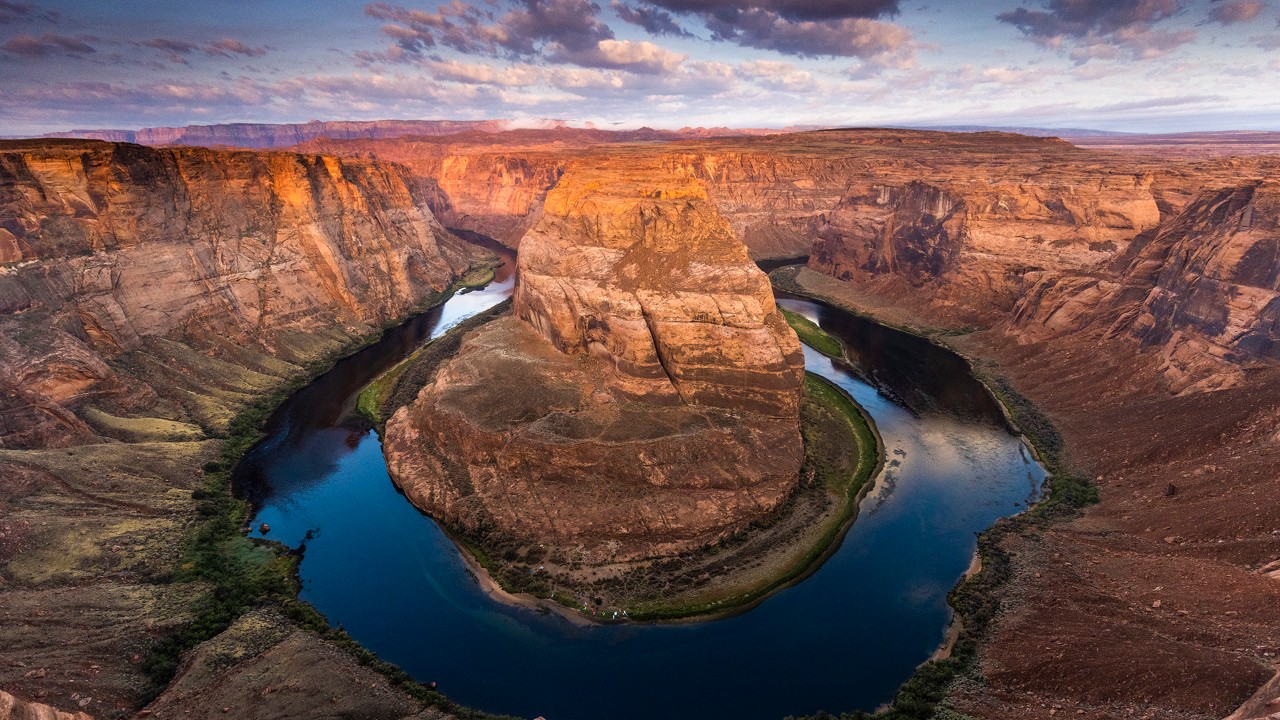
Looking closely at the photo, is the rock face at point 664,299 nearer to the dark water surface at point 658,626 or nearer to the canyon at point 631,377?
the canyon at point 631,377

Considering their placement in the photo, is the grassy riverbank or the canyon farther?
the grassy riverbank

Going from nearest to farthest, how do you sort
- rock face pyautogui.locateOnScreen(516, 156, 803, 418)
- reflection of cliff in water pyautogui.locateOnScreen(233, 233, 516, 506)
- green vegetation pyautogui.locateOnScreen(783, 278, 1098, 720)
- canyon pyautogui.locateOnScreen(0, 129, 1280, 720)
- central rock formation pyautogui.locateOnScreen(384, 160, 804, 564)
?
green vegetation pyautogui.locateOnScreen(783, 278, 1098, 720), canyon pyautogui.locateOnScreen(0, 129, 1280, 720), central rock formation pyautogui.locateOnScreen(384, 160, 804, 564), rock face pyautogui.locateOnScreen(516, 156, 803, 418), reflection of cliff in water pyautogui.locateOnScreen(233, 233, 516, 506)

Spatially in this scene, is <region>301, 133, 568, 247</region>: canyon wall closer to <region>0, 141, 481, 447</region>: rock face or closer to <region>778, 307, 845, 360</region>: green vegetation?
<region>0, 141, 481, 447</region>: rock face

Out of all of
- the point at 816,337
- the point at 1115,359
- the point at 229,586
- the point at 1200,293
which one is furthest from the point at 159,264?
the point at 1200,293

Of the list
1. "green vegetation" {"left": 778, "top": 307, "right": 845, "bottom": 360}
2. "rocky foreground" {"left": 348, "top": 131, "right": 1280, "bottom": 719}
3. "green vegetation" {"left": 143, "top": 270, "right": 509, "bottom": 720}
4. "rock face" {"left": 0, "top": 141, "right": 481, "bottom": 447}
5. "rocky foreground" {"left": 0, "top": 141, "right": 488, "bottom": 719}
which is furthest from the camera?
"green vegetation" {"left": 778, "top": 307, "right": 845, "bottom": 360}

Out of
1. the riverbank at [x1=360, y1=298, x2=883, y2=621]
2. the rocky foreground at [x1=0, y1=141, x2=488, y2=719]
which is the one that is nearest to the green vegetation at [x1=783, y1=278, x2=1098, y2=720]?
the riverbank at [x1=360, y1=298, x2=883, y2=621]

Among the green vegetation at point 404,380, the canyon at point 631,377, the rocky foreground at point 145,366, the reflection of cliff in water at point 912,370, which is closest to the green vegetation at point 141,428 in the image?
the rocky foreground at point 145,366

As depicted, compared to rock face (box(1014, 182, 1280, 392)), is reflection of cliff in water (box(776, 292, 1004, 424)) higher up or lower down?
lower down
